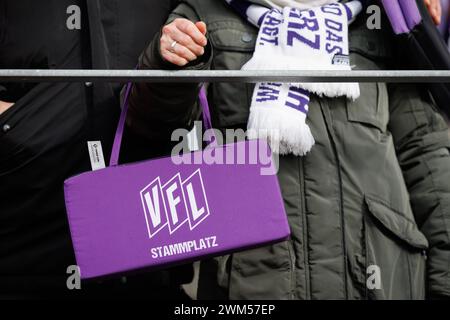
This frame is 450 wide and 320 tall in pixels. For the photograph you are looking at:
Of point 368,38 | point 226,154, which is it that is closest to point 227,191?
point 226,154

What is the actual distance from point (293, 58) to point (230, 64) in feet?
0.50

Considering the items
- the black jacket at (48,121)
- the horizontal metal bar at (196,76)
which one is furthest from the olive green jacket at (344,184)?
the horizontal metal bar at (196,76)

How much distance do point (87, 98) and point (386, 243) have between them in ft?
2.56

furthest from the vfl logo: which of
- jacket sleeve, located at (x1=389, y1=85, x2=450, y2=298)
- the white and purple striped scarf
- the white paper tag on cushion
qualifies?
jacket sleeve, located at (x1=389, y1=85, x2=450, y2=298)

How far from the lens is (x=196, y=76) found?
163 centimetres

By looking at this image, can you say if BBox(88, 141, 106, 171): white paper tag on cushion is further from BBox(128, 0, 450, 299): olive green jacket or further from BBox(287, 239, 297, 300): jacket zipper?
BBox(287, 239, 297, 300): jacket zipper

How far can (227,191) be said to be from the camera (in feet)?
6.10

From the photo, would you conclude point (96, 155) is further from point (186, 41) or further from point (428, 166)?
point (428, 166)

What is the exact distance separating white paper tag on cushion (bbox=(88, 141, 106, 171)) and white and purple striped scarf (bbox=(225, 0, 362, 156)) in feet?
1.12

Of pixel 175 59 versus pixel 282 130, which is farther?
pixel 282 130

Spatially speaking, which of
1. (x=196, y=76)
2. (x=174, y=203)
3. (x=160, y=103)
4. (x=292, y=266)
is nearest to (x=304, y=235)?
(x=292, y=266)

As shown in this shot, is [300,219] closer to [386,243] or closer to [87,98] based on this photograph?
[386,243]
